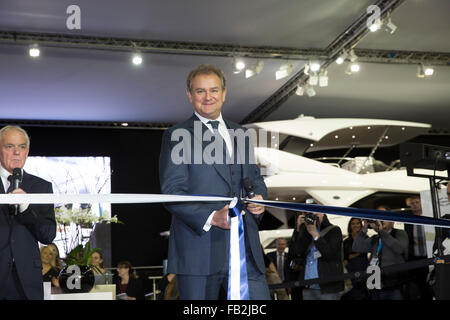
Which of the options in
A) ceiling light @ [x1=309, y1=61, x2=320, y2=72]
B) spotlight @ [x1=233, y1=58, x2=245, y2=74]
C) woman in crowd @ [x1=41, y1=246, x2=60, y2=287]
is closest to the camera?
woman in crowd @ [x1=41, y1=246, x2=60, y2=287]

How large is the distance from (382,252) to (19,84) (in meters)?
6.60

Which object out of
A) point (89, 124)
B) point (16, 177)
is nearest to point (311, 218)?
point (16, 177)

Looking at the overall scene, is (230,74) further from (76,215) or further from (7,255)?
(7,255)

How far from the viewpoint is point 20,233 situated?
7.86 feet

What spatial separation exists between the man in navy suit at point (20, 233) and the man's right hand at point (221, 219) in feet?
2.46

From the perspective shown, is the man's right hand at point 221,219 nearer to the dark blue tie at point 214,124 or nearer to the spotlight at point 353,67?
the dark blue tie at point 214,124

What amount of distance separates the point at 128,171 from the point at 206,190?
1019 cm

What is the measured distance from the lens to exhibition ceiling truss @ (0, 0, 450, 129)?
7293 mm

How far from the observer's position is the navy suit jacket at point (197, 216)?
2096 mm

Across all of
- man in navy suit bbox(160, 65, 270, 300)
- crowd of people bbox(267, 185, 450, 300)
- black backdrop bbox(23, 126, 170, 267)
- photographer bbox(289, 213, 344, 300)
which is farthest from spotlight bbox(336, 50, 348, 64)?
man in navy suit bbox(160, 65, 270, 300)

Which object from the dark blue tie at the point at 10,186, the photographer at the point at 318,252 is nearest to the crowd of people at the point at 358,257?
the photographer at the point at 318,252

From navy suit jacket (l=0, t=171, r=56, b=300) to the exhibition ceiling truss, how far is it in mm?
5330

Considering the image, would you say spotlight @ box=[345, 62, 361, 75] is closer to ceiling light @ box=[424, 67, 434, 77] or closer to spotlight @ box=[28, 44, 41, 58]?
ceiling light @ box=[424, 67, 434, 77]

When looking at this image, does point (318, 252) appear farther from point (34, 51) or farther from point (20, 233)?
point (34, 51)
